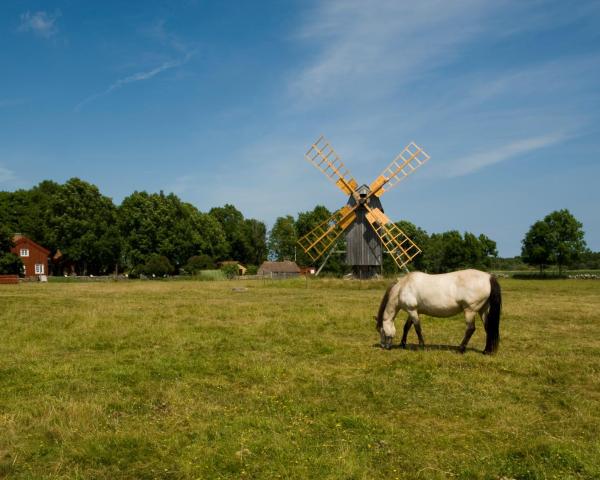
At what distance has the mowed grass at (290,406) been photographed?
605 centimetres

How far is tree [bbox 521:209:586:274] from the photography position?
7575cm

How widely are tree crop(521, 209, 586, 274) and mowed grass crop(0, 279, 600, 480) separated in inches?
2654

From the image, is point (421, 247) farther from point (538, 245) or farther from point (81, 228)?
point (81, 228)

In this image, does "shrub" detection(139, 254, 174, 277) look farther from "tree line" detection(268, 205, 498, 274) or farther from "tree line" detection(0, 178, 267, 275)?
"tree line" detection(268, 205, 498, 274)

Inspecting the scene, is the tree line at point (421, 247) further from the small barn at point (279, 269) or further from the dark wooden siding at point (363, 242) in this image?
the dark wooden siding at point (363, 242)

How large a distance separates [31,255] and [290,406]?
73.0 meters

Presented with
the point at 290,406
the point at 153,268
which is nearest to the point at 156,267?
the point at 153,268

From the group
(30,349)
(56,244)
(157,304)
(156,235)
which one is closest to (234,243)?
(156,235)

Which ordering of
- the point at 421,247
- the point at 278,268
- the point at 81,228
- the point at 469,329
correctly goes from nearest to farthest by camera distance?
1. the point at 469,329
2. the point at 81,228
3. the point at 278,268
4. the point at 421,247

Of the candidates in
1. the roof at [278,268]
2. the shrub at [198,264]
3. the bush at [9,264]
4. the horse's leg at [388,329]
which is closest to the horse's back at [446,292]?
the horse's leg at [388,329]

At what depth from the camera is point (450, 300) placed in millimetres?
12758

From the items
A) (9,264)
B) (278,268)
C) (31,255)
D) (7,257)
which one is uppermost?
(31,255)

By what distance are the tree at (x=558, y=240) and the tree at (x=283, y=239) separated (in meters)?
51.0

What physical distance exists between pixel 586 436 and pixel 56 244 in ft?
252
